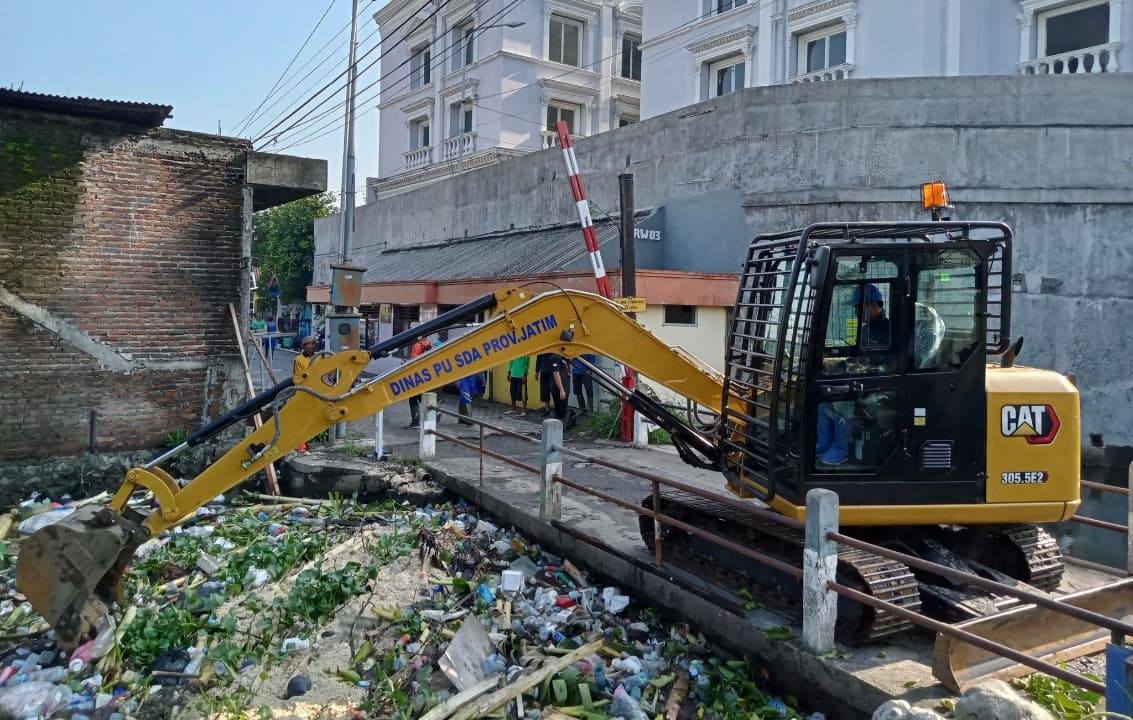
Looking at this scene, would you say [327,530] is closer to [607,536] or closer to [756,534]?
[607,536]

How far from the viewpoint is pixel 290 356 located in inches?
1264

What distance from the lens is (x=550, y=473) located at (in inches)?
323

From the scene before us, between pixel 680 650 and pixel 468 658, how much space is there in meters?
1.55

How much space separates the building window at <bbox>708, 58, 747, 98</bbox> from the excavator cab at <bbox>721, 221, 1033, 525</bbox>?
22.4 metres

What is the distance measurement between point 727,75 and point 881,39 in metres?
6.25

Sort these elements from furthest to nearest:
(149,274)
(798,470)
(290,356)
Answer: (290,356) < (149,274) < (798,470)

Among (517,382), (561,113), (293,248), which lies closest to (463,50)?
(561,113)

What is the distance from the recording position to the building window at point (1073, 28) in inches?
749

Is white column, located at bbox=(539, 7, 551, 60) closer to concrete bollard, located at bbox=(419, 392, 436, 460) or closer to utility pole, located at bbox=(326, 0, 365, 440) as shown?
utility pole, located at bbox=(326, 0, 365, 440)

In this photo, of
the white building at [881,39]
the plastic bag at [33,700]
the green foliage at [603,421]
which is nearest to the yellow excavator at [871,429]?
the plastic bag at [33,700]

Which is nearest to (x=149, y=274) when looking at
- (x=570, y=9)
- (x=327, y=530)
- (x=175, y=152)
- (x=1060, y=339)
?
(x=175, y=152)

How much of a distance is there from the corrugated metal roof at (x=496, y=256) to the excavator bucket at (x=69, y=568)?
10.9 m

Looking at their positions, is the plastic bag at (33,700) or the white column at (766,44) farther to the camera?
the white column at (766,44)

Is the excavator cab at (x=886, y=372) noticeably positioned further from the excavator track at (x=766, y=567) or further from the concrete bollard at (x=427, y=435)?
the concrete bollard at (x=427, y=435)
